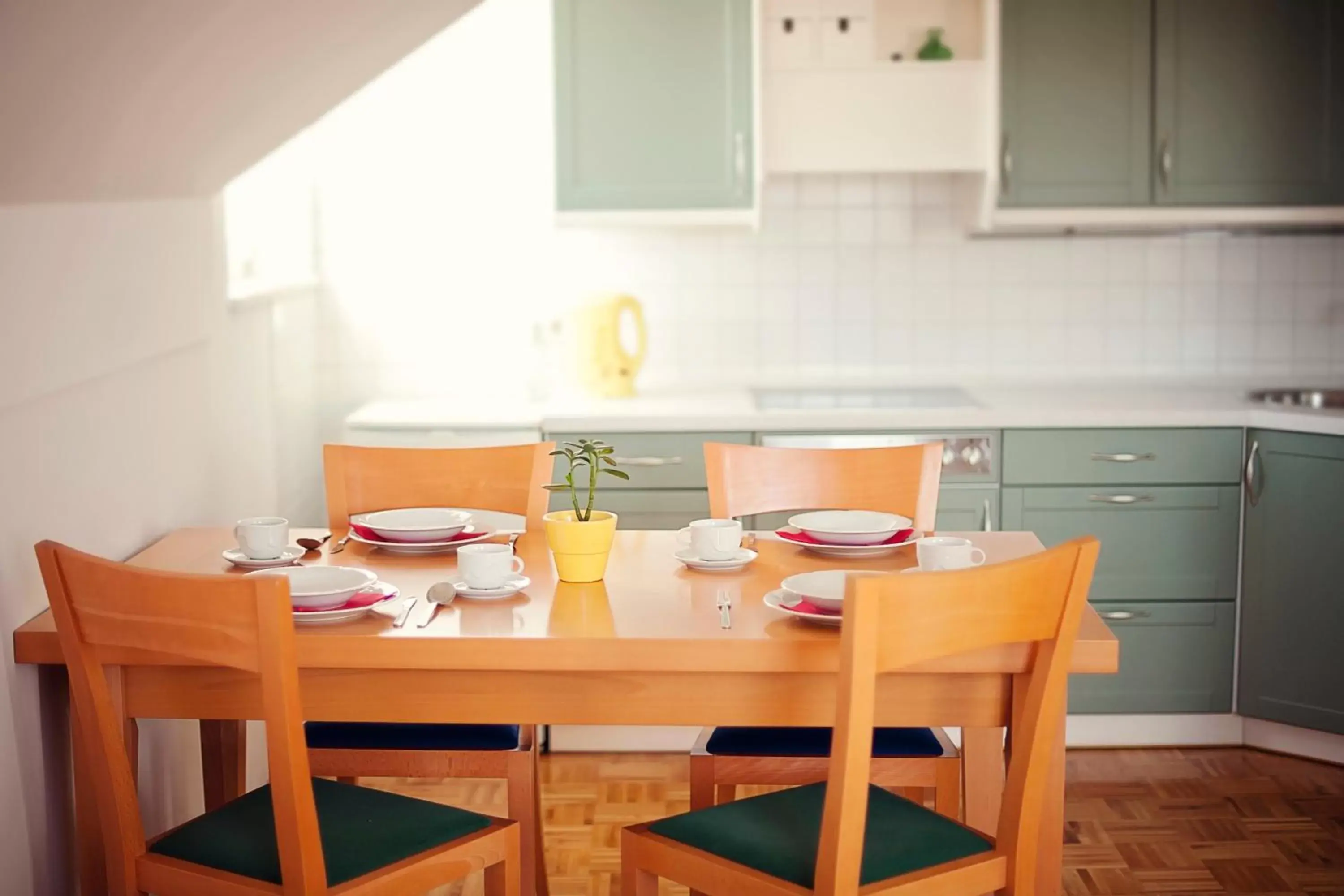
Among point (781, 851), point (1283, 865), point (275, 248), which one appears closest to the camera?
point (781, 851)

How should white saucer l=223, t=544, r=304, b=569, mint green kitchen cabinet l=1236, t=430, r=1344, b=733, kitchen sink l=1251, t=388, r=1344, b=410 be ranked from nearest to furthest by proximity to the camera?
white saucer l=223, t=544, r=304, b=569 → mint green kitchen cabinet l=1236, t=430, r=1344, b=733 → kitchen sink l=1251, t=388, r=1344, b=410

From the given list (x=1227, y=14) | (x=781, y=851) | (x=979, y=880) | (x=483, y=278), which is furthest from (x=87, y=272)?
(x=1227, y=14)

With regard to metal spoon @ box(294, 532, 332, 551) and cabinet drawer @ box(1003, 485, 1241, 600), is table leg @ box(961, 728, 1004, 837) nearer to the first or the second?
metal spoon @ box(294, 532, 332, 551)

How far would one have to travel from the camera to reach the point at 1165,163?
13.2ft

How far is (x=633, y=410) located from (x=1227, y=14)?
189 centimetres

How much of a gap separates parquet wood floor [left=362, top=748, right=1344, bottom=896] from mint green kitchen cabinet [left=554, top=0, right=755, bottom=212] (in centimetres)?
151

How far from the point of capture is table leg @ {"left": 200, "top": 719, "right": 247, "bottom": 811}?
259 centimetres

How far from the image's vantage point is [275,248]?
4.18m

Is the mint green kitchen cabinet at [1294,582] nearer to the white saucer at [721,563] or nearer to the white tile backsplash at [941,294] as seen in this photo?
the white tile backsplash at [941,294]

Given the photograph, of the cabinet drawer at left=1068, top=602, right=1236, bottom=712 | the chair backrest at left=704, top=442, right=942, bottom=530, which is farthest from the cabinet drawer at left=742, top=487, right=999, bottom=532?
the chair backrest at left=704, top=442, right=942, bottom=530

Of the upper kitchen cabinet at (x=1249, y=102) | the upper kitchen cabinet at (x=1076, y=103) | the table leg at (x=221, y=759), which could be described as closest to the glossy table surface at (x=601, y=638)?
the table leg at (x=221, y=759)

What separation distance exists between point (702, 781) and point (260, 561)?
2.58 ft

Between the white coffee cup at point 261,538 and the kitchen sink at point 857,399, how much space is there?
1721 millimetres

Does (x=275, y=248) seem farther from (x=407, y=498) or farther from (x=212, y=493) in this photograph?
(x=407, y=498)
